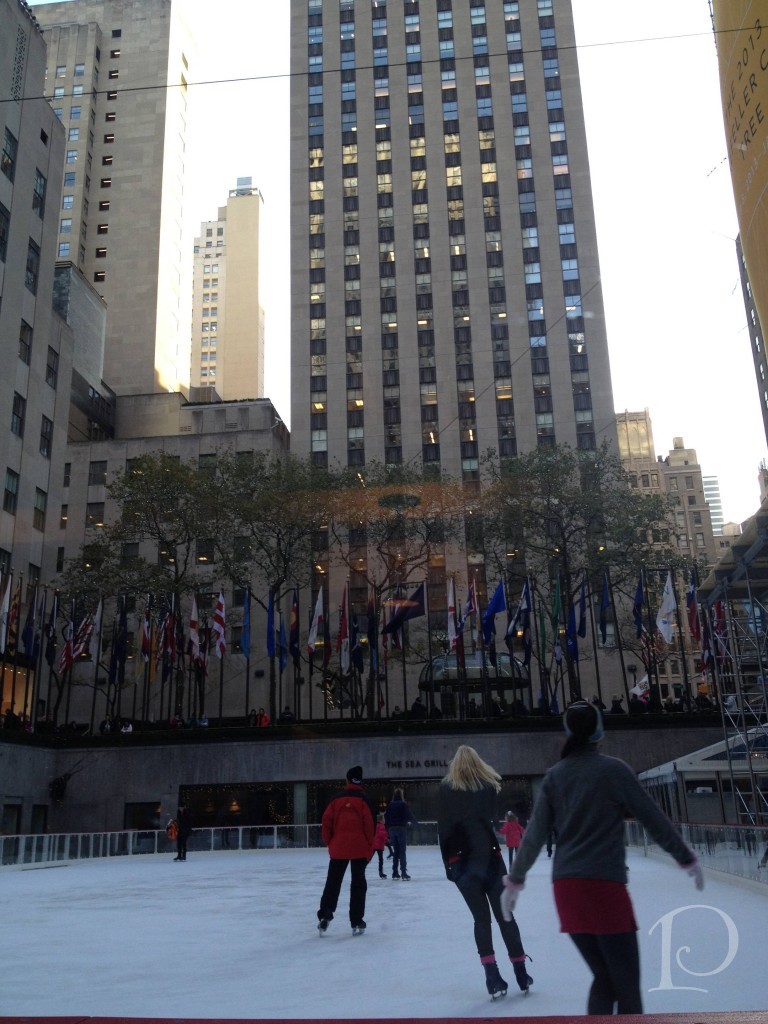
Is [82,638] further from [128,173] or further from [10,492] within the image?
[128,173]

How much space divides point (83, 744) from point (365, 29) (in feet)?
259

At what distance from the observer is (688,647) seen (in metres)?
93.6

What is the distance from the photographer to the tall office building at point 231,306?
5212 inches

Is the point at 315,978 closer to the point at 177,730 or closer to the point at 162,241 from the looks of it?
the point at 177,730

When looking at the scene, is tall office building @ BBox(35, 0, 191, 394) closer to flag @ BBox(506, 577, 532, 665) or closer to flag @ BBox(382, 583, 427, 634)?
flag @ BBox(382, 583, 427, 634)

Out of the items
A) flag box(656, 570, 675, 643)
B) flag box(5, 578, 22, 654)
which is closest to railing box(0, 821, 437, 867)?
flag box(656, 570, 675, 643)

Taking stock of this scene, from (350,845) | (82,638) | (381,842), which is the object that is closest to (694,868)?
(350,845)

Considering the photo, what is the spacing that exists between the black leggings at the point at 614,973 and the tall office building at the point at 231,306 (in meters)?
111

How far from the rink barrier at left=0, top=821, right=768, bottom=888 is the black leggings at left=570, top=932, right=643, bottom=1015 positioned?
9207mm

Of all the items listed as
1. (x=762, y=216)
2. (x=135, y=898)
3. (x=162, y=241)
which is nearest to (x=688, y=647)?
(x=162, y=241)

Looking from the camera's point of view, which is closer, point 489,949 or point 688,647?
point 489,949

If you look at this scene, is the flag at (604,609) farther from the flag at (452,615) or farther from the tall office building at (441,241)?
the tall office building at (441,241)

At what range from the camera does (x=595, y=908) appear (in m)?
4.10

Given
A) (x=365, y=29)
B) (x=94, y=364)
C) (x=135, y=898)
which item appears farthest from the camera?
(x=365, y=29)
